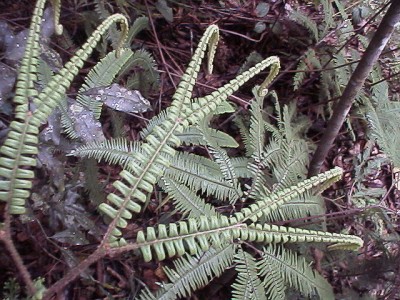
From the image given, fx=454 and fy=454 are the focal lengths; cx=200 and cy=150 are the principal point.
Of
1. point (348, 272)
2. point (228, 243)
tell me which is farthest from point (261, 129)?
point (348, 272)

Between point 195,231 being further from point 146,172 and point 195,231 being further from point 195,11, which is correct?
point 195,11

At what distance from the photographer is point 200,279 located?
1.61 metres

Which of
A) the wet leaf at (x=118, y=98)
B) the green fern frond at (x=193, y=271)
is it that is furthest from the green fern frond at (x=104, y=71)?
the green fern frond at (x=193, y=271)

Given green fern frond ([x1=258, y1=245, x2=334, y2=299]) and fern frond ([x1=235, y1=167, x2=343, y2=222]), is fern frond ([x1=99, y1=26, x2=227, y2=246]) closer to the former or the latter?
fern frond ([x1=235, y1=167, x2=343, y2=222])

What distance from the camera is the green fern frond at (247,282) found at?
5.32ft

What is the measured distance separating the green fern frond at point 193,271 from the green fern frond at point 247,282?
0.15ft

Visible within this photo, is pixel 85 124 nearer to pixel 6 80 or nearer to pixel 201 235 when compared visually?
pixel 6 80

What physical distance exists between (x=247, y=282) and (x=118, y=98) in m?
0.83

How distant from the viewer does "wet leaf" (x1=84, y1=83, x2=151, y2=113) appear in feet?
5.59

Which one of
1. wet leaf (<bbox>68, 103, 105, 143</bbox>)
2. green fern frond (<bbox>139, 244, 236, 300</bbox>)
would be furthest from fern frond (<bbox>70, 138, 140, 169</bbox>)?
green fern frond (<bbox>139, 244, 236, 300</bbox>)

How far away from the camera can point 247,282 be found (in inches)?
64.6

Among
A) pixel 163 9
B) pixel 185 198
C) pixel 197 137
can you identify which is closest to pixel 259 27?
pixel 163 9

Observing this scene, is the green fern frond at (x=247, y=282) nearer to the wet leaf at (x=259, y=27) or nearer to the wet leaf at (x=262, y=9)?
the wet leaf at (x=259, y=27)

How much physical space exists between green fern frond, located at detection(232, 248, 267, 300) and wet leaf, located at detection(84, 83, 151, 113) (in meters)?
0.67
